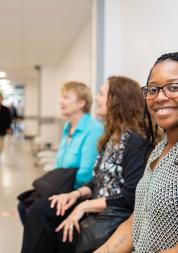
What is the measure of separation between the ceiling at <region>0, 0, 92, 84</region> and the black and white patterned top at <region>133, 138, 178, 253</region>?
3.43 metres

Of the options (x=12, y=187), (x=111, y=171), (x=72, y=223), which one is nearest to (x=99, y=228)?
(x=72, y=223)

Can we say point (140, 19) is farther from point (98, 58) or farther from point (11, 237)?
point (11, 237)

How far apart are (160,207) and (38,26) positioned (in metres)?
4.87

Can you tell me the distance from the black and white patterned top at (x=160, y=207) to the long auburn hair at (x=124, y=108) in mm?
735

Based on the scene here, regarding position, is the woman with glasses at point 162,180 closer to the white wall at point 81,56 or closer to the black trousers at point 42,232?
the black trousers at point 42,232

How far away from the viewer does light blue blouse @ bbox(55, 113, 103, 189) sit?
255 cm

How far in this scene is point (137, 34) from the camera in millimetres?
2863

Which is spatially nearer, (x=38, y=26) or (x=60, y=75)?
(x=38, y=26)

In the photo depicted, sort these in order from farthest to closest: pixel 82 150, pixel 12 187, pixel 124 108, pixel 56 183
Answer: pixel 12 187
pixel 82 150
pixel 56 183
pixel 124 108

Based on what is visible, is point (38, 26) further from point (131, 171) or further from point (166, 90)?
point (166, 90)

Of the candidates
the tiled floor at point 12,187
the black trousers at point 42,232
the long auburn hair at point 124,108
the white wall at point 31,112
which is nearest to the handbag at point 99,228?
the black trousers at point 42,232

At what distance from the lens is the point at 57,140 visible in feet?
26.6

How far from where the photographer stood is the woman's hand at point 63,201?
2211 mm

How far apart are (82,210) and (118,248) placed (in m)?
0.49
